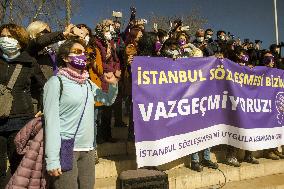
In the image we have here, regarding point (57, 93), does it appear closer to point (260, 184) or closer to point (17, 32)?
point (17, 32)

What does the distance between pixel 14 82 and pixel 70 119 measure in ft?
3.06

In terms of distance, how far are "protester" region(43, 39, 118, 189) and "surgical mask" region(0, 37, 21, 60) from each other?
0.69 metres

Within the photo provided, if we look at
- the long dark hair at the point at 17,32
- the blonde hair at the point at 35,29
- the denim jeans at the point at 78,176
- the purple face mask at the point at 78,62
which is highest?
the blonde hair at the point at 35,29

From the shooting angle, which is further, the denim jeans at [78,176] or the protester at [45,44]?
the protester at [45,44]

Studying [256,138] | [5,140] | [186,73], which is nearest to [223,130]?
[256,138]

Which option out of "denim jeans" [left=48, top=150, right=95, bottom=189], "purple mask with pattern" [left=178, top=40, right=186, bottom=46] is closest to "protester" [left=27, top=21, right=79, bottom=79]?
"denim jeans" [left=48, top=150, right=95, bottom=189]

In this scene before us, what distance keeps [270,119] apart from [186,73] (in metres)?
2.42

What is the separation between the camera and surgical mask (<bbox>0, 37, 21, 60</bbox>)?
3.72 meters

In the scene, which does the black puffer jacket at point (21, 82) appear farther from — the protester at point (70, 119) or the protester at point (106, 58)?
the protester at point (106, 58)

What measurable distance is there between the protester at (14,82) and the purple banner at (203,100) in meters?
2.00

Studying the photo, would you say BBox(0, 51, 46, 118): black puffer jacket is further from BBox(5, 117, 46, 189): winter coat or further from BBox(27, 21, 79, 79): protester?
BBox(5, 117, 46, 189): winter coat

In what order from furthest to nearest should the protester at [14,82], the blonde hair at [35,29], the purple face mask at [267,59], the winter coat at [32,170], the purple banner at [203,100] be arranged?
the purple face mask at [267,59] < the purple banner at [203,100] < the blonde hair at [35,29] < the protester at [14,82] < the winter coat at [32,170]

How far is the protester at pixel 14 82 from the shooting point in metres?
3.71

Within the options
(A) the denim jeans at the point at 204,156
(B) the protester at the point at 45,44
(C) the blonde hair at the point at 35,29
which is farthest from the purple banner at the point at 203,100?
(C) the blonde hair at the point at 35,29
